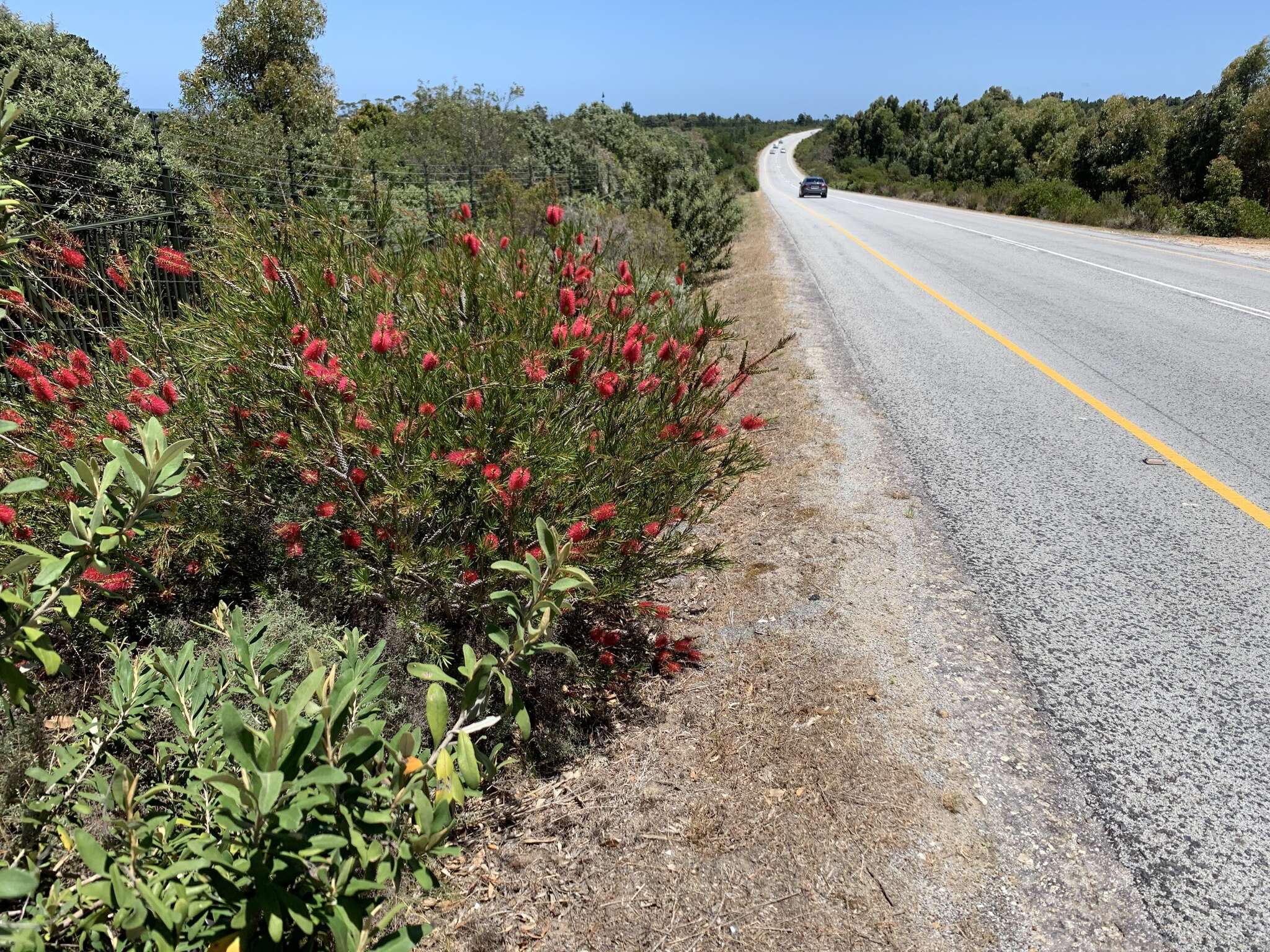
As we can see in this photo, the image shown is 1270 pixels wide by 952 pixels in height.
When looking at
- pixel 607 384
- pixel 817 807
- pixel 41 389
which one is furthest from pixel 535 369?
pixel 817 807

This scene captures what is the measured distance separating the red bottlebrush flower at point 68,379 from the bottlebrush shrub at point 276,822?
1.14m

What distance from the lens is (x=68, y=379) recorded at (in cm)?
241

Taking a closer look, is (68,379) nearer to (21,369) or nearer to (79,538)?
(21,369)

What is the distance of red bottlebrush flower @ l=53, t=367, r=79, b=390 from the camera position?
2408 millimetres

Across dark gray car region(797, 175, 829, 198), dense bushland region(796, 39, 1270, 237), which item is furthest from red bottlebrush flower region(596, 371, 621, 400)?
dark gray car region(797, 175, 829, 198)

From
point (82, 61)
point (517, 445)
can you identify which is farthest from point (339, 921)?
point (82, 61)

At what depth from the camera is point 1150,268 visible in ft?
44.5

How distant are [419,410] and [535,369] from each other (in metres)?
0.37

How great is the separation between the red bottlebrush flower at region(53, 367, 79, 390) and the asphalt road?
3.26 metres

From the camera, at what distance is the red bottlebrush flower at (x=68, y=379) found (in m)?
2.41

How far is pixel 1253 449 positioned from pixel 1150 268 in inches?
401

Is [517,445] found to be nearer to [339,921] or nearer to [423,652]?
[423,652]

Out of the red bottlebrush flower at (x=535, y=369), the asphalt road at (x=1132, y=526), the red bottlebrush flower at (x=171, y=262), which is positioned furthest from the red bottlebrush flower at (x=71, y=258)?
the asphalt road at (x=1132, y=526)

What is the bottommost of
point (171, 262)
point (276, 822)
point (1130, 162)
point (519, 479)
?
point (276, 822)
